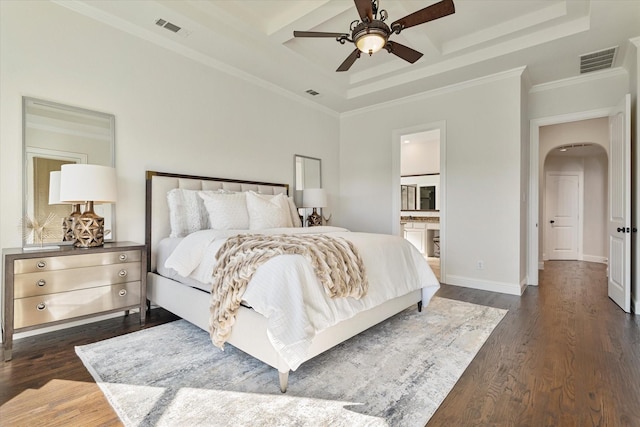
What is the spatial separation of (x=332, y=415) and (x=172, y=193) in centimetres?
267

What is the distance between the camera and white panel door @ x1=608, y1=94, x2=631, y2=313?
3.33 meters

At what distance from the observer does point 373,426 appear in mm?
1546

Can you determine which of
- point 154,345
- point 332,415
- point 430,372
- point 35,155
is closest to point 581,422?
point 430,372

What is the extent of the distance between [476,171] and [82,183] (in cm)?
452

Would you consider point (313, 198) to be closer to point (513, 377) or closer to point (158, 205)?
point (158, 205)

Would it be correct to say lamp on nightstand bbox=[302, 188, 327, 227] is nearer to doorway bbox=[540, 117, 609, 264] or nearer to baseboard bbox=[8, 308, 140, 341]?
baseboard bbox=[8, 308, 140, 341]

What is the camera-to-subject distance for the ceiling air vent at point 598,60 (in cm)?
358

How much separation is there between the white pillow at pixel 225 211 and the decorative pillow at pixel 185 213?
0.08m

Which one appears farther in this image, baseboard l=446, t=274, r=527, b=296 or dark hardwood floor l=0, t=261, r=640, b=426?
baseboard l=446, t=274, r=527, b=296

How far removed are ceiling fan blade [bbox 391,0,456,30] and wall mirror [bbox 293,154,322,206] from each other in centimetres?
292

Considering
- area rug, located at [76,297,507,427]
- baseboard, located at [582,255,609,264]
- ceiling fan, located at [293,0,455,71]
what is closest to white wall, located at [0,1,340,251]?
area rug, located at [76,297,507,427]

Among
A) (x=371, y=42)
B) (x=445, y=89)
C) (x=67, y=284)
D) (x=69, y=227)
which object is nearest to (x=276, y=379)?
(x=67, y=284)

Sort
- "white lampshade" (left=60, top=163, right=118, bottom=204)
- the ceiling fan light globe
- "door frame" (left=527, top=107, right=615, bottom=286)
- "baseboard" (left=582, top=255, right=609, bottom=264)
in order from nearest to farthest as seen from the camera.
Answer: the ceiling fan light globe, "white lampshade" (left=60, top=163, right=118, bottom=204), "door frame" (left=527, top=107, right=615, bottom=286), "baseboard" (left=582, top=255, right=609, bottom=264)

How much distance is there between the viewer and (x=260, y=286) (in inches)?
73.6
